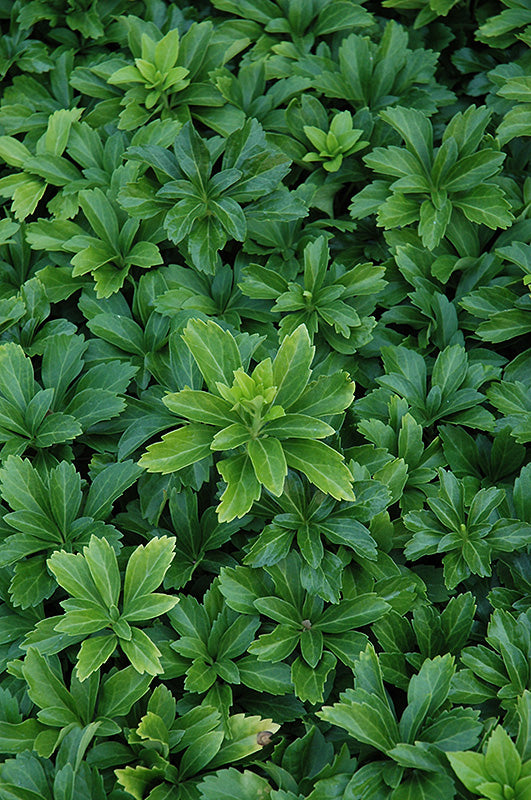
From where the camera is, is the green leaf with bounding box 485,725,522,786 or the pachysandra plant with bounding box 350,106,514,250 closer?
the green leaf with bounding box 485,725,522,786

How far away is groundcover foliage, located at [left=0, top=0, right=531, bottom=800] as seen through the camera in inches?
62.7

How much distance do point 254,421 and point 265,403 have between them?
0.05 m

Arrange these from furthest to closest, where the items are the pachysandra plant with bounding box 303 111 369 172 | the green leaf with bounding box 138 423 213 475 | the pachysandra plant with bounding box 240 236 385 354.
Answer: the pachysandra plant with bounding box 303 111 369 172, the pachysandra plant with bounding box 240 236 385 354, the green leaf with bounding box 138 423 213 475

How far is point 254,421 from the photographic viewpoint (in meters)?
1.63

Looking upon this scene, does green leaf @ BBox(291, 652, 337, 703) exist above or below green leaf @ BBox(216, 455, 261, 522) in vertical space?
below

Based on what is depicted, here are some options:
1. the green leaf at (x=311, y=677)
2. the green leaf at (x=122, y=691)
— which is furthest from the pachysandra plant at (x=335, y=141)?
the green leaf at (x=122, y=691)

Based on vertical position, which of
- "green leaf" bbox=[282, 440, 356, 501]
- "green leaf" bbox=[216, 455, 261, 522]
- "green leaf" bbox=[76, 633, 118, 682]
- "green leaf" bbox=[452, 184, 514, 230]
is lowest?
"green leaf" bbox=[76, 633, 118, 682]

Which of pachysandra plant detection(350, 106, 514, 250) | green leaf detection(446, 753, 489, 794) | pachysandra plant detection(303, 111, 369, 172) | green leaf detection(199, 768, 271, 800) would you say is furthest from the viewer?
pachysandra plant detection(303, 111, 369, 172)

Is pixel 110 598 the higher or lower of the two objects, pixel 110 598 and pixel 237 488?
the lower

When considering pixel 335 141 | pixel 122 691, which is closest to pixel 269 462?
pixel 122 691

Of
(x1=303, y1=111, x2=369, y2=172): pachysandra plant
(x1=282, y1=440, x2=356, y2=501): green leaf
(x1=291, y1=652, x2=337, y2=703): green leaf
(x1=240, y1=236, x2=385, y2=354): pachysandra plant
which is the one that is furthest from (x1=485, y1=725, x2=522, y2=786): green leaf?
(x1=303, y1=111, x2=369, y2=172): pachysandra plant

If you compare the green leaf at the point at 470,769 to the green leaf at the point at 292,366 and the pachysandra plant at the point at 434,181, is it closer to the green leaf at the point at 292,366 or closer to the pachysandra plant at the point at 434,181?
the green leaf at the point at 292,366

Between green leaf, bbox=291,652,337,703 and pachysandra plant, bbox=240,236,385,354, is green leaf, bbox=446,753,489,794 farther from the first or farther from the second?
pachysandra plant, bbox=240,236,385,354

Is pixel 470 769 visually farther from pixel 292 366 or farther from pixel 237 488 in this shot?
pixel 292 366
